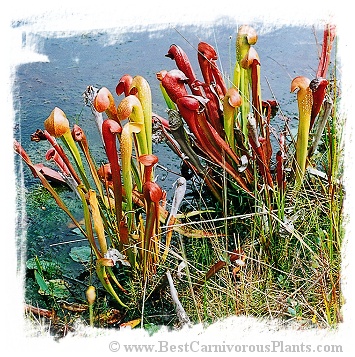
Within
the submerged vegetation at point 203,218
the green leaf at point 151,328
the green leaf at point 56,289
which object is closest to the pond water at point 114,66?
the submerged vegetation at point 203,218

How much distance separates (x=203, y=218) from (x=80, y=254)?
38 cm

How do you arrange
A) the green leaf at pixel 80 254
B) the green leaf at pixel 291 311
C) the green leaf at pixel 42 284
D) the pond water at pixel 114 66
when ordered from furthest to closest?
the pond water at pixel 114 66, the green leaf at pixel 80 254, the green leaf at pixel 42 284, the green leaf at pixel 291 311

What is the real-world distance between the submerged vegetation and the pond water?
42 cm

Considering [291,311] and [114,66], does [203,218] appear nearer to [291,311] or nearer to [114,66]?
[291,311]

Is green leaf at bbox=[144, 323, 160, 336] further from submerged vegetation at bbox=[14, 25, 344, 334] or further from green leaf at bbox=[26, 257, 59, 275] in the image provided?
green leaf at bbox=[26, 257, 59, 275]

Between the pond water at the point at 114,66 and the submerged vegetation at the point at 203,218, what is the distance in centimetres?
42

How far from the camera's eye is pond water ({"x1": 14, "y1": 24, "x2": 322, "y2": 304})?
2.14m

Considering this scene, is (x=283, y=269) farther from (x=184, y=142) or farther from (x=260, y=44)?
(x=260, y=44)

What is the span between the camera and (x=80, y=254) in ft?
4.96

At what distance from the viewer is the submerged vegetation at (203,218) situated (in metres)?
1.28

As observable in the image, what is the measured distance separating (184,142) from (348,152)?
1.68 ft

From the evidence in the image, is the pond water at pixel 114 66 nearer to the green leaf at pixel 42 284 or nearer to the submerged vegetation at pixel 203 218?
the submerged vegetation at pixel 203 218

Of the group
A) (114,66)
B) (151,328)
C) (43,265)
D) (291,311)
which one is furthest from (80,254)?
(114,66)

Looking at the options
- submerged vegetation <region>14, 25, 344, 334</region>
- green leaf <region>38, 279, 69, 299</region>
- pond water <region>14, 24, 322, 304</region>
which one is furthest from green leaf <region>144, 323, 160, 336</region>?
pond water <region>14, 24, 322, 304</region>
